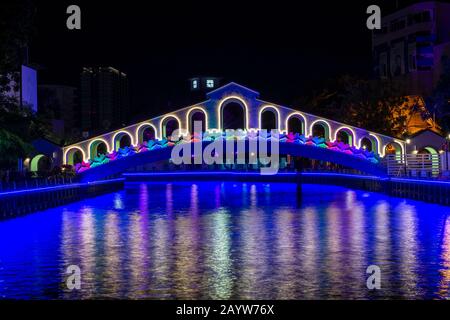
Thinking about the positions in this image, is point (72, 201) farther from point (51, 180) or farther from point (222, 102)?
point (222, 102)

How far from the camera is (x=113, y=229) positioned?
3569cm

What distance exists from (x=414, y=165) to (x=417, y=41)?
135 ft

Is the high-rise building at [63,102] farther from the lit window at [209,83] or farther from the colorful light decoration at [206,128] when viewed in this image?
the colorful light decoration at [206,128]

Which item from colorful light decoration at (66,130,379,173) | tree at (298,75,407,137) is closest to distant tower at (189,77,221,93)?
tree at (298,75,407,137)

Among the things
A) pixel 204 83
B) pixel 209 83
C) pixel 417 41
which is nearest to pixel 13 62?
pixel 417 41

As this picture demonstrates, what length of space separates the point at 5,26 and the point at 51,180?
55.4ft

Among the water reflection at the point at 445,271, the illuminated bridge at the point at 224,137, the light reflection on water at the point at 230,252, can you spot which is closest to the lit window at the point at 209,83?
the illuminated bridge at the point at 224,137

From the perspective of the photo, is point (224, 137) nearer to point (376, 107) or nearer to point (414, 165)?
point (414, 165)

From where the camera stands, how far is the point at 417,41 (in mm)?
100312

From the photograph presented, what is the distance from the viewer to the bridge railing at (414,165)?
55806mm

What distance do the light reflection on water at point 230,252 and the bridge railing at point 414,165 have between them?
8.46 m

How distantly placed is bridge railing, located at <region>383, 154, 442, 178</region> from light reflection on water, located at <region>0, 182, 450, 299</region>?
8460mm
